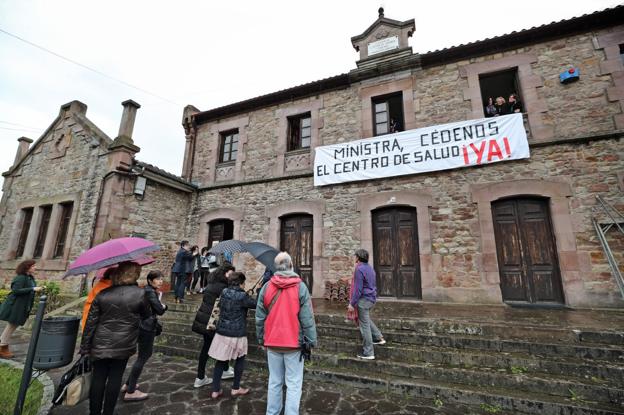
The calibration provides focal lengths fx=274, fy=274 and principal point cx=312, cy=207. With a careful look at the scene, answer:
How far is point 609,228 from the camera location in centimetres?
581

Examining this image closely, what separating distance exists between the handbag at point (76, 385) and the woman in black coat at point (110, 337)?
179mm

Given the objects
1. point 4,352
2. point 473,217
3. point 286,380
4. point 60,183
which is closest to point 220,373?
point 286,380

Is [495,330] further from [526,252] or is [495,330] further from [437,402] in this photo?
[526,252]

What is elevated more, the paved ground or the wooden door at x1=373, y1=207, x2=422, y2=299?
the wooden door at x1=373, y1=207, x2=422, y2=299

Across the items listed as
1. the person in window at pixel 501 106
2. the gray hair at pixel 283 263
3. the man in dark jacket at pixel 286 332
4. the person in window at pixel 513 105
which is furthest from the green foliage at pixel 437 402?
the person in window at pixel 513 105

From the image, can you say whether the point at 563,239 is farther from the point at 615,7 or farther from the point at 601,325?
the point at 615,7

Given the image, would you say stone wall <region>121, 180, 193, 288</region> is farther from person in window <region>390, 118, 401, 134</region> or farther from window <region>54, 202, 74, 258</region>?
person in window <region>390, 118, 401, 134</region>

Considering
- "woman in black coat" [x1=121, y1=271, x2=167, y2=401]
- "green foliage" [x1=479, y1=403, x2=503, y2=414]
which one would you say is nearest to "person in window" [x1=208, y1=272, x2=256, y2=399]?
"woman in black coat" [x1=121, y1=271, x2=167, y2=401]

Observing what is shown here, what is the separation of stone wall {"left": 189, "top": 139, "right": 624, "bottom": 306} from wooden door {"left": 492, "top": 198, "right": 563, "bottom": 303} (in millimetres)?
274

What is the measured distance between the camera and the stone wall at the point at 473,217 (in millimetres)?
5922

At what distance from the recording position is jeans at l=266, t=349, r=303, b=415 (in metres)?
2.53

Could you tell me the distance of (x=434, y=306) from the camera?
20.5ft

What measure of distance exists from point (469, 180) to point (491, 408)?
537cm

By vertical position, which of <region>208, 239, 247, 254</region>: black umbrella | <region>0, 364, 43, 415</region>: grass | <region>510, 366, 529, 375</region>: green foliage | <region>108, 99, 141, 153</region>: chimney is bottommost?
<region>0, 364, 43, 415</region>: grass
